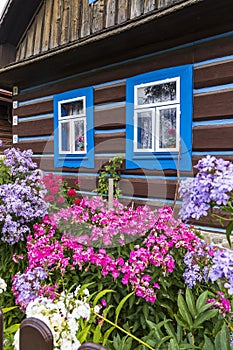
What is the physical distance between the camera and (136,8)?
4.36m

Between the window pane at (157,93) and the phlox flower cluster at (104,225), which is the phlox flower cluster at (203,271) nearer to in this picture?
the phlox flower cluster at (104,225)

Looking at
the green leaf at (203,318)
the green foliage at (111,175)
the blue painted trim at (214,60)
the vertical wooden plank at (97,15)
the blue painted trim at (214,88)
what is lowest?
the green leaf at (203,318)

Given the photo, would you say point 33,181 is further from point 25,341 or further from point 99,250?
point 25,341

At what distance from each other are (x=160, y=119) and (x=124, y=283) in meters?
2.88

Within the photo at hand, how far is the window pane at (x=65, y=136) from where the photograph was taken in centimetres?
553

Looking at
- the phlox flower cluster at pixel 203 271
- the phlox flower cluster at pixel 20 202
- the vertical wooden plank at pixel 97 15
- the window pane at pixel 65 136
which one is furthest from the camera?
the window pane at pixel 65 136

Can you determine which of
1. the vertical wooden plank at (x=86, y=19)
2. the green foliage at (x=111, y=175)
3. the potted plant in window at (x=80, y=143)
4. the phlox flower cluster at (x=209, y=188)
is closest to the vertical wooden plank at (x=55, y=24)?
the vertical wooden plank at (x=86, y=19)

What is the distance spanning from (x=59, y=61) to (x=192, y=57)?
2.35 meters

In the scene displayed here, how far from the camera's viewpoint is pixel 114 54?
15.5 ft

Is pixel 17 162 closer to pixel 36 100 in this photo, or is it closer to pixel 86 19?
pixel 86 19

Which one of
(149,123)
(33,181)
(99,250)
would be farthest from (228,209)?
(149,123)

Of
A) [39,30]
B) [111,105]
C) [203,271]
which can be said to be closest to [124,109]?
[111,105]

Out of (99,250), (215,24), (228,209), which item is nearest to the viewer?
(228,209)

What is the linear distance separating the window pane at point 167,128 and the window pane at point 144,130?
0.57ft
